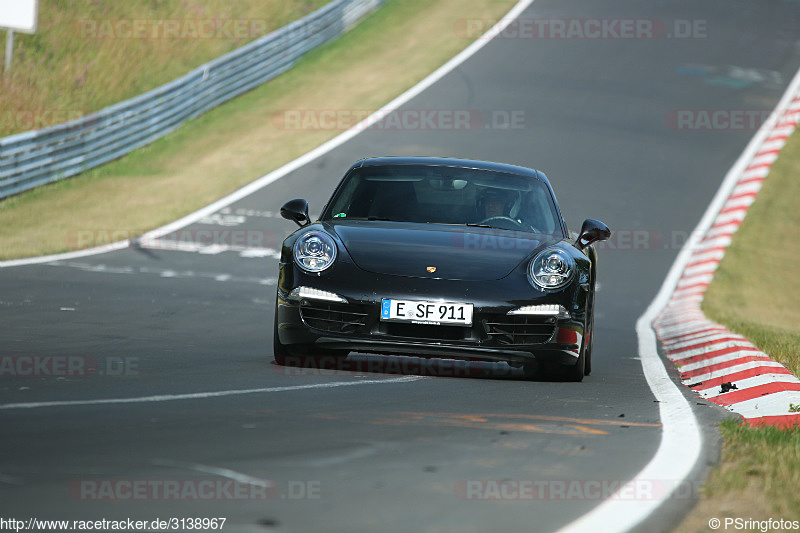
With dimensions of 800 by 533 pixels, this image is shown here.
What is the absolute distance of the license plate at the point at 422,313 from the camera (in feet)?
22.9

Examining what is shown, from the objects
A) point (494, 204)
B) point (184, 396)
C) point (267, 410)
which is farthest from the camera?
point (494, 204)

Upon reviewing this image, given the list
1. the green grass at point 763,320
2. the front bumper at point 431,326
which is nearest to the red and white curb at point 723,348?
the green grass at point 763,320

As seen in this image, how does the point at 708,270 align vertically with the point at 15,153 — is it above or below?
below

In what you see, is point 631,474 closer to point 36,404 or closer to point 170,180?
point 36,404

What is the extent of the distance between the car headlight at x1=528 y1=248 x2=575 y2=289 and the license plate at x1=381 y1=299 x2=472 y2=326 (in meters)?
0.55

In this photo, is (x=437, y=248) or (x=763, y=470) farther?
(x=437, y=248)

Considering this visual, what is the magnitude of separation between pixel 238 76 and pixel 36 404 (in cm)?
1981

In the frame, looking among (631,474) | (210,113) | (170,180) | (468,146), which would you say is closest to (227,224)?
(170,180)

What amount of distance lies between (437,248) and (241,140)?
14.7m

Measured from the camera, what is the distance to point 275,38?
25688 millimetres

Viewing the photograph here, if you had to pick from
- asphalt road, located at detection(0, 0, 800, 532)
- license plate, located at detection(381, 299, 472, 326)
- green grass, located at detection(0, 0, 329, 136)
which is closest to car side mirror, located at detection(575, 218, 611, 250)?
asphalt road, located at detection(0, 0, 800, 532)

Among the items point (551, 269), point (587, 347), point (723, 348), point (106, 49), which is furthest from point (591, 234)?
point (106, 49)

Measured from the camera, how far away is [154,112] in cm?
2164

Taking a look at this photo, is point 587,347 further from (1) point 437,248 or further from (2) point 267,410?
(2) point 267,410
